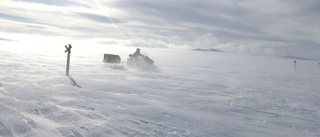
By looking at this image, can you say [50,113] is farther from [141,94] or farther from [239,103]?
[239,103]

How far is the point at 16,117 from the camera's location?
614 centimetres

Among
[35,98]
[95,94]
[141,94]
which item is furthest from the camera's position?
[141,94]

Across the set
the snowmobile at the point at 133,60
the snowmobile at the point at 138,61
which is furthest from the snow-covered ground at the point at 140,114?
the snowmobile at the point at 138,61

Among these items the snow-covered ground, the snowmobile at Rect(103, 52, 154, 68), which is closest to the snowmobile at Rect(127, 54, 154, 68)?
the snowmobile at Rect(103, 52, 154, 68)

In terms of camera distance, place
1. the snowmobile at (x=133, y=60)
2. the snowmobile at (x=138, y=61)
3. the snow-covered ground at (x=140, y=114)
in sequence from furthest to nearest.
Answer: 1. the snowmobile at (x=138, y=61)
2. the snowmobile at (x=133, y=60)
3. the snow-covered ground at (x=140, y=114)

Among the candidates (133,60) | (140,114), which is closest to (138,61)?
(133,60)

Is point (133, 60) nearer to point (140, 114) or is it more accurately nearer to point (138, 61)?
point (138, 61)

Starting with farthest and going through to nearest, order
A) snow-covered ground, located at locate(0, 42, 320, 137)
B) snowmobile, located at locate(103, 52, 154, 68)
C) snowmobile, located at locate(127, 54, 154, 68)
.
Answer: snowmobile, located at locate(127, 54, 154, 68)
snowmobile, located at locate(103, 52, 154, 68)
snow-covered ground, located at locate(0, 42, 320, 137)

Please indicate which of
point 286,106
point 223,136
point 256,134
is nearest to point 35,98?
point 223,136

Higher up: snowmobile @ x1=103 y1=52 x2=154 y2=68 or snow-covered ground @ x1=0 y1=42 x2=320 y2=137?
snowmobile @ x1=103 y1=52 x2=154 y2=68

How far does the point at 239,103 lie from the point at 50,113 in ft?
19.8

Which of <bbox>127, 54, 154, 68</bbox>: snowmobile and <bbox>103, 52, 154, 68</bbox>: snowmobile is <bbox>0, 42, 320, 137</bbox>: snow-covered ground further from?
<bbox>127, 54, 154, 68</bbox>: snowmobile

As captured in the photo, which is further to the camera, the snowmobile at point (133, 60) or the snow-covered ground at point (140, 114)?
the snowmobile at point (133, 60)

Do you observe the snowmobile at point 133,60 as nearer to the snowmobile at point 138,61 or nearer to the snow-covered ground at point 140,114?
the snowmobile at point 138,61
